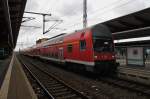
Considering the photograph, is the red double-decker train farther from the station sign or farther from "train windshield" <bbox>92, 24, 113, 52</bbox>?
the station sign

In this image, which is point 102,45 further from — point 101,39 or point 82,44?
point 82,44

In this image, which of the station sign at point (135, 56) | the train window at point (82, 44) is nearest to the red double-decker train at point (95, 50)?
the train window at point (82, 44)

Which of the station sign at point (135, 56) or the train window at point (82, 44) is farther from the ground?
the train window at point (82, 44)

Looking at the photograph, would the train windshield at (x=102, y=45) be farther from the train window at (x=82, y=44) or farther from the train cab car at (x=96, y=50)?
the train window at (x=82, y=44)

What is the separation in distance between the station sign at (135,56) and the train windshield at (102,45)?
2833 mm

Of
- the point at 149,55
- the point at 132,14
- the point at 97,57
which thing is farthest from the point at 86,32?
the point at 149,55

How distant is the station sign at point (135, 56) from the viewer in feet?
52.1

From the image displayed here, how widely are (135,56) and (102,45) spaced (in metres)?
3.92

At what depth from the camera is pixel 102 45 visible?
45.6 feet

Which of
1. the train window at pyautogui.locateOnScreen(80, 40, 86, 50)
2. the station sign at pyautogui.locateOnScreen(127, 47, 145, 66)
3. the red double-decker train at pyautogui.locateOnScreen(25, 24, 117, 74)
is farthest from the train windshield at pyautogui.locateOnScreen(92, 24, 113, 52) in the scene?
the station sign at pyautogui.locateOnScreen(127, 47, 145, 66)

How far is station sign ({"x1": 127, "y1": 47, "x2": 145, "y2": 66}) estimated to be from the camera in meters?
15.9

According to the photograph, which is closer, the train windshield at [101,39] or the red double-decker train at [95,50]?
the red double-decker train at [95,50]

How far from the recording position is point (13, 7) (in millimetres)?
17312

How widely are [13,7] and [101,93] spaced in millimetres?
11017
